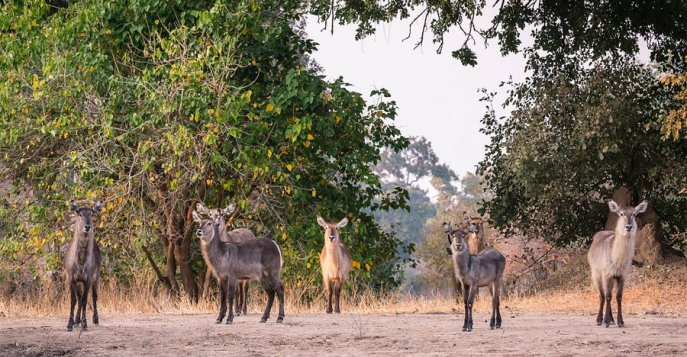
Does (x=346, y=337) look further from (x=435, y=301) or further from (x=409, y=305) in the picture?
(x=435, y=301)

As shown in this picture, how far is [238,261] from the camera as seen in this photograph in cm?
1525

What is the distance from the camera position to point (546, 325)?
1458 centimetres

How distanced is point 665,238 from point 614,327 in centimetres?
1177

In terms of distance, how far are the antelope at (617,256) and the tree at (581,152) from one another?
6300 mm

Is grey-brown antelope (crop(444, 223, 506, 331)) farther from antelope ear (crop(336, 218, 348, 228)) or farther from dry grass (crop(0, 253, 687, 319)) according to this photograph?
antelope ear (crop(336, 218, 348, 228))

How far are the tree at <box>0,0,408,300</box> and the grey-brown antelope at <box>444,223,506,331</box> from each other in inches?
227

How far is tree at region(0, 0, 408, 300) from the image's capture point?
19.2m

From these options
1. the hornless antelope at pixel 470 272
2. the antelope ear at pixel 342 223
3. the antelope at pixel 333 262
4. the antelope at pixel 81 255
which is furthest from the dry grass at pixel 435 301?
the antelope at pixel 81 255

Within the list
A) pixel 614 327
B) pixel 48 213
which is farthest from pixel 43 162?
pixel 614 327

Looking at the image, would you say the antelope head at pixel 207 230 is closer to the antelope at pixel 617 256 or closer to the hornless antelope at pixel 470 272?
the hornless antelope at pixel 470 272

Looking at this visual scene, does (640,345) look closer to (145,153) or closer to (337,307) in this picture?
(337,307)

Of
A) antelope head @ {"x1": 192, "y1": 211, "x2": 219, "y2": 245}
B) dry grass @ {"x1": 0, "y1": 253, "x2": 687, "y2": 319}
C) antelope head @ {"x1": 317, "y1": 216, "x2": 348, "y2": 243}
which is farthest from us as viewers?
dry grass @ {"x1": 0, "y1": 253, "x2": 687, "y2": 319}

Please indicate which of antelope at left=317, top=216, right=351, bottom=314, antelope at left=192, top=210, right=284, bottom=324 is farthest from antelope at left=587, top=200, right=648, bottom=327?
antelope at left=317, top=216, right=351, bottom=314

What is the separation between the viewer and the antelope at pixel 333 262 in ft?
60.3
